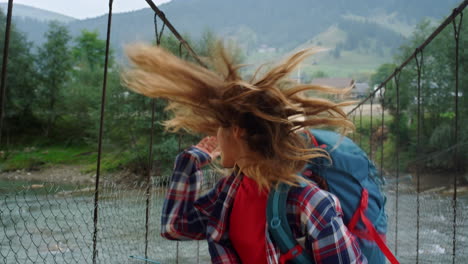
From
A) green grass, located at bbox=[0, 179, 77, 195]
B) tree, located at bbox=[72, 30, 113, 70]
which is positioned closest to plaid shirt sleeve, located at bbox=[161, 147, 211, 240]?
green grass, located at bbox=[0, 179, 77, 195]

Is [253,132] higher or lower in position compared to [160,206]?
higher

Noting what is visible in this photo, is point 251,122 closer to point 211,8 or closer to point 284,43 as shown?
point 284,43

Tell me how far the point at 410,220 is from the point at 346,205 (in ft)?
26.7

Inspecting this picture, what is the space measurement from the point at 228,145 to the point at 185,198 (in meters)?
0.15

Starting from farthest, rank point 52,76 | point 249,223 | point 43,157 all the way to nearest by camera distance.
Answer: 1. point 52,76
2. point 43,157
3. point 249,223

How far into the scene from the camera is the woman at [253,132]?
0.77 m

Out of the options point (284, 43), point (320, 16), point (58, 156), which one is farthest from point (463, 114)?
point (320, 16)

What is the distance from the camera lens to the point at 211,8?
4459 inches

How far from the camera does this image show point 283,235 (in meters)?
0.77

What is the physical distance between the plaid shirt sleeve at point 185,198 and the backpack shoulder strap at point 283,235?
198 mm

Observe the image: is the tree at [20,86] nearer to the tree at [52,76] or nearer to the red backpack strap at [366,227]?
the tree at [52,76]

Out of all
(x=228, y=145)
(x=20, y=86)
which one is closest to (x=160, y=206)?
(x=228, y=145)

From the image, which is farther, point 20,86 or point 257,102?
point 20,86

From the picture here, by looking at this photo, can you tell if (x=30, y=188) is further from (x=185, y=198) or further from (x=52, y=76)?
(x=52, y=76)
